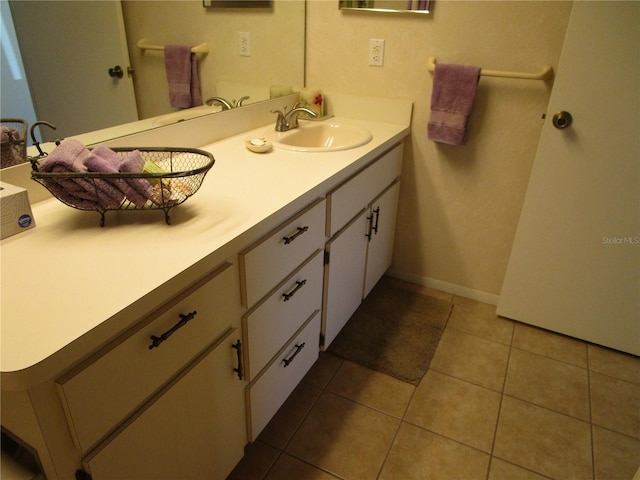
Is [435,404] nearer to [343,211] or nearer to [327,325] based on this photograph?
[327,325]

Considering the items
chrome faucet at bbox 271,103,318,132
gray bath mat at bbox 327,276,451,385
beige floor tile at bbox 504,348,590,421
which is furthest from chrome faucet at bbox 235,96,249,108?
beige floor tile at bbox 504,348,590,421

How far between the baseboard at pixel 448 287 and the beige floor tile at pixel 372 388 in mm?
769

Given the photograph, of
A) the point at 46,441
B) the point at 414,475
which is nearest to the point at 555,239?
the point at 414,475

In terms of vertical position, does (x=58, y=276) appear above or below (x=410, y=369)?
above

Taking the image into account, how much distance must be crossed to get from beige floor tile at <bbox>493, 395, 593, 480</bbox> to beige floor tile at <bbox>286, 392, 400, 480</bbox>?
40cm

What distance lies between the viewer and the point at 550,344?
208 centimetres

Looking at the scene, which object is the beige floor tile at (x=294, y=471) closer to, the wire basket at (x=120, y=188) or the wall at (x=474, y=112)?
the wire basket at (x=120, y=188)

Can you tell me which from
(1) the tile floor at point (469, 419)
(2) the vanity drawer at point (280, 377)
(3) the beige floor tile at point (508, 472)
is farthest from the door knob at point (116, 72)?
(3) the beige floor tile at point (508, 472)

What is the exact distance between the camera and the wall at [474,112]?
1831mm

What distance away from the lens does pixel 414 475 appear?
4.79 feet

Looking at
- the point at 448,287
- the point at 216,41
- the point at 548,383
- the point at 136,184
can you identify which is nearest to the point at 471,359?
the point at 548,383

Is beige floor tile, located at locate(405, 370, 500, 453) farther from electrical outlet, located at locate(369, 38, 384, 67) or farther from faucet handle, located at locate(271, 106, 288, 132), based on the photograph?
electrical outlet, located at locate(369, 38, 384, 67)

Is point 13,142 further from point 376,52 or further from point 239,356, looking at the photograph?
point 376,52

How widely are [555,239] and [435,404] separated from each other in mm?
888
